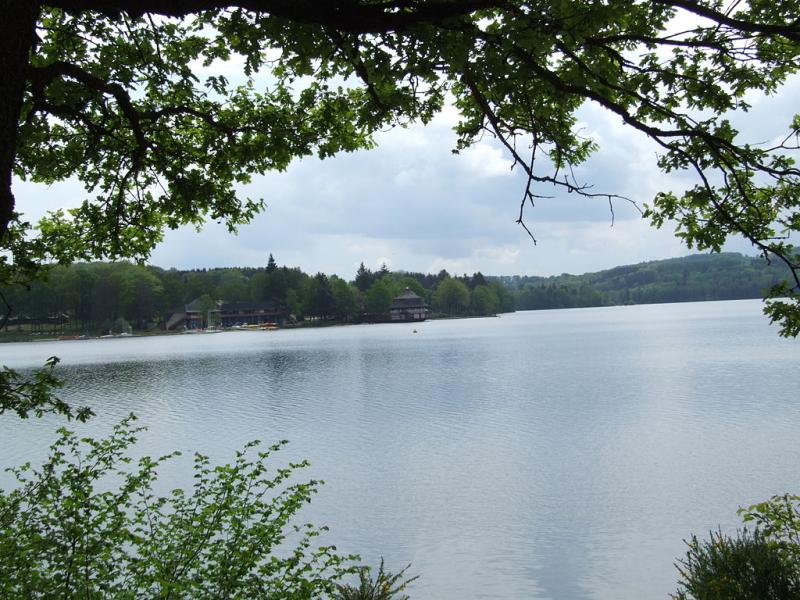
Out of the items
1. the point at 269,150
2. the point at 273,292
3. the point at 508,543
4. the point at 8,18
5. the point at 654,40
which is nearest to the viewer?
the point at 8,18

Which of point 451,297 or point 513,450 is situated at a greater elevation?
point 451,297

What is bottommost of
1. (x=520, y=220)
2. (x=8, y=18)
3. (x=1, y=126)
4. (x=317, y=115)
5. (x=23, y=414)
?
(x=23, y=414)

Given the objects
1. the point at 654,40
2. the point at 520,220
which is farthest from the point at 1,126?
the point at 654,40

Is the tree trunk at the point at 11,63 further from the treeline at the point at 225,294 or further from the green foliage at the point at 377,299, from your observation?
the green foliage at the point at 377,299

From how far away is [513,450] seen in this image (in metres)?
16.2

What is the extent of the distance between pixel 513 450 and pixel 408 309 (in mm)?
123437

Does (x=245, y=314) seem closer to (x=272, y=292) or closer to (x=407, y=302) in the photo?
(x=272, y=292)

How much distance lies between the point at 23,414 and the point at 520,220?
12.5 feet

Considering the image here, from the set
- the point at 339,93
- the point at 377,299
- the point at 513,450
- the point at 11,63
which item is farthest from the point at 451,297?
the point at 11,63

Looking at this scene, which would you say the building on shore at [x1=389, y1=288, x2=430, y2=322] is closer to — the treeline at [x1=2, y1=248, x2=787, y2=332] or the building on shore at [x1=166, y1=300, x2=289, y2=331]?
the treeline at [x1=2, y1=248, x2=787, y2=332]

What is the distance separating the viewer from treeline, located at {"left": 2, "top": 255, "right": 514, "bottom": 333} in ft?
361

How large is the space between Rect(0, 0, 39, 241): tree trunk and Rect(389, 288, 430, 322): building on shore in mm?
136177

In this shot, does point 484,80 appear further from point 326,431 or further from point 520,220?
point 326,431

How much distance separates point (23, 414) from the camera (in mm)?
4805
